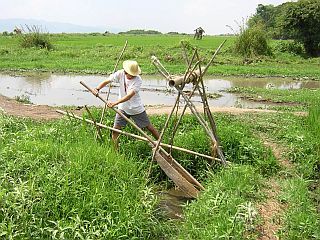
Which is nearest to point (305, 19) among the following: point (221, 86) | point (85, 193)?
point (221, 86)

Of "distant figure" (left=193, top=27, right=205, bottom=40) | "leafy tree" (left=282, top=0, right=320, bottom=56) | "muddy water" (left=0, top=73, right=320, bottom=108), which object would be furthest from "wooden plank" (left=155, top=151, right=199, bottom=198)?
"distant figure" (left=193, top=27, right=205, bottom=40)

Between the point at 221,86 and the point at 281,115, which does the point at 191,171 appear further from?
the point at 221,86

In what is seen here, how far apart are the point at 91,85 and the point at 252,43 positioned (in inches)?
471

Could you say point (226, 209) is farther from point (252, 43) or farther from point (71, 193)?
point (252, 43)

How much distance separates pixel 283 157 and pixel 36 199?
408 centimetres

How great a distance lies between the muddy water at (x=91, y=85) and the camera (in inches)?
513

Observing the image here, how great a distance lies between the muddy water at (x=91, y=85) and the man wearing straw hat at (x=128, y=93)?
19.0ft

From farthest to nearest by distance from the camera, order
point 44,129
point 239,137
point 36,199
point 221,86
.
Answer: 1. point 221,86
2. point 239,137
3. point 44,129
4. point 36,199

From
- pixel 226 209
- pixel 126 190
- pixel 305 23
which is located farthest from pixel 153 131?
pixel 305 23

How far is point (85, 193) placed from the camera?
471cm

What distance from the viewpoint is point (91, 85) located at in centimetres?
1595

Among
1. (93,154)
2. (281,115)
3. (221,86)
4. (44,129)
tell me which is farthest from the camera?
(221,86)

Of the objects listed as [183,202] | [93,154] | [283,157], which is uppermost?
[93,154]

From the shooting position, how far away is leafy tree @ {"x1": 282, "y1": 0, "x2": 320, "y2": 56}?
24938 millimetres
